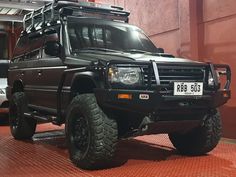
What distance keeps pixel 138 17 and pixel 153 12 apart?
68 cm

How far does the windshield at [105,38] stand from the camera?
221 inches

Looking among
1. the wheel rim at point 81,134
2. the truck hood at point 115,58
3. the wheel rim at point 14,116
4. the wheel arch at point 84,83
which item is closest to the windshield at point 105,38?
the truck hood at point 115,58

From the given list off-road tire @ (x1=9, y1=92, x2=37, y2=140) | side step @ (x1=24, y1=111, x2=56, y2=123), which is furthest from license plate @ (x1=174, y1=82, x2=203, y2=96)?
off-road tire @ (x1=9, y1=92, x2=37, y2=140)

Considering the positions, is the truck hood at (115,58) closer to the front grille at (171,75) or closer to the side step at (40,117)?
the front grille at (171,75)

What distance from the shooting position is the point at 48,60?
6.02 m

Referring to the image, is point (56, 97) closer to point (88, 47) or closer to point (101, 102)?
point (88, 47)

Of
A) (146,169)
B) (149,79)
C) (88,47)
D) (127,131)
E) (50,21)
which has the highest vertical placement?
(50,21)

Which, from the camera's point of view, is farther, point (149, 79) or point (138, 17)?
point (138, 17)

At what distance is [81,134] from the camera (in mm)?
4887

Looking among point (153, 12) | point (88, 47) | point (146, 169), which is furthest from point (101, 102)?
point (153, 12)

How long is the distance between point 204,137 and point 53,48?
2.40m

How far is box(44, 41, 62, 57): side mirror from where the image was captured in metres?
5.47

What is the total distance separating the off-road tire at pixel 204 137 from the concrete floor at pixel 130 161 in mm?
150

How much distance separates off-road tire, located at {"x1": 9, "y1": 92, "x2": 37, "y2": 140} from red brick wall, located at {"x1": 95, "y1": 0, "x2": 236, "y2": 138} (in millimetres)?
3318
